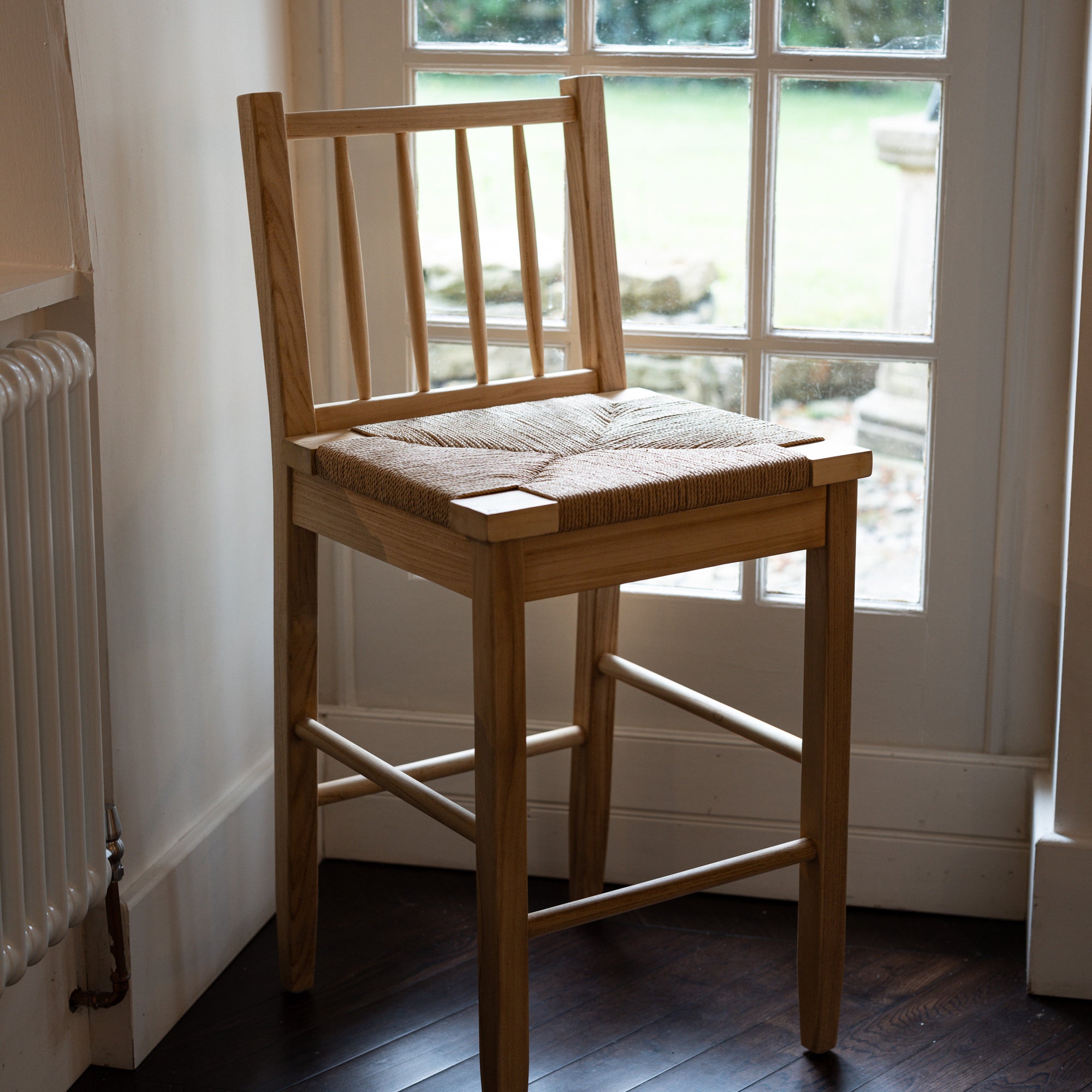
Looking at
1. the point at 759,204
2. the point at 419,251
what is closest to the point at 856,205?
the point at 759,204

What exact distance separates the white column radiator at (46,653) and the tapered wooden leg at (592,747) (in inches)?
23.2

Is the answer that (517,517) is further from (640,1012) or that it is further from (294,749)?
(640,1012)

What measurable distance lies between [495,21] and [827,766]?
958 mm

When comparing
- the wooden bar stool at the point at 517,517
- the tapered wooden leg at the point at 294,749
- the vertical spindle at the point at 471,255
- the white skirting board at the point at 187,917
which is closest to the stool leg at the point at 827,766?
the wooden bar stool at the point at 517,517

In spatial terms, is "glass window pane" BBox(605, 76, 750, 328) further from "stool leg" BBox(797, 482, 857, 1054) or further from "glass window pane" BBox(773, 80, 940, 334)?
"stool leg" BBox(797, 482, 857, 1054)

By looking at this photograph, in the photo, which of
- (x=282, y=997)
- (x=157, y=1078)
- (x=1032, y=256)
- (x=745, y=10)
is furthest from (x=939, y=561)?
(x=157, y=1078)

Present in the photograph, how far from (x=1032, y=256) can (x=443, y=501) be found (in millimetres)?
809

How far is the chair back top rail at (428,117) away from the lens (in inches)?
52.9

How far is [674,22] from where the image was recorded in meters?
1.62

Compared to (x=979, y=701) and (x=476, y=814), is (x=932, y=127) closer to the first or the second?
(x=979, y=701)

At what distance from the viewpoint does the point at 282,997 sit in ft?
5.15

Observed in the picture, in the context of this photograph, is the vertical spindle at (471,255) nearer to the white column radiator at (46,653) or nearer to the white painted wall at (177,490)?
the white painted wall at (177,490)

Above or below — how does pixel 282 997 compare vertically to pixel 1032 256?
below

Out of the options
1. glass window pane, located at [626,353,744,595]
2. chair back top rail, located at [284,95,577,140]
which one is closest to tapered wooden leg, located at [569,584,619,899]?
glass window pane, located at [626,353,744,595]
